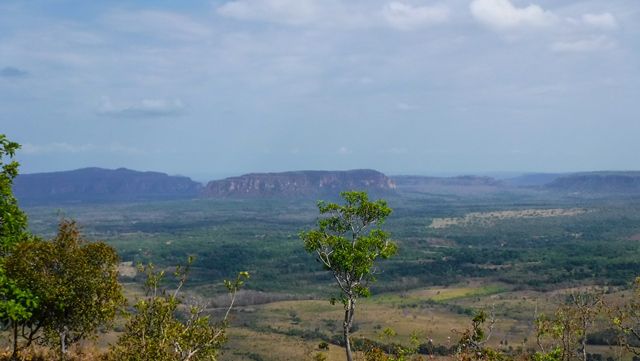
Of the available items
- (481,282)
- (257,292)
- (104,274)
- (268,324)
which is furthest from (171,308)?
(481,282)

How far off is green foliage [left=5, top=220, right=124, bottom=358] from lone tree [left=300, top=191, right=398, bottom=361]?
334 inches

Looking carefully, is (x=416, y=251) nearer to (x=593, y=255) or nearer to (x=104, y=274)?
(x=593, y=255)

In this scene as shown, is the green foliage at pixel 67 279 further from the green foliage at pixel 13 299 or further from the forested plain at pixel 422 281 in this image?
the forested plain at pixel 422 281

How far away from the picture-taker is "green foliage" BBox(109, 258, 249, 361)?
1482cm

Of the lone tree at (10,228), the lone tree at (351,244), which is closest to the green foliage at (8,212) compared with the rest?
the lone tree at (10,228)

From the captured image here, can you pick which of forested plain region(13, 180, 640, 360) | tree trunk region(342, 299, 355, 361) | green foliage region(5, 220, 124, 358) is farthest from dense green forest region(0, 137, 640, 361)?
tree trunk region(342, 299, 355, 361)

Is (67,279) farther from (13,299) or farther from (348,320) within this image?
(348,320)

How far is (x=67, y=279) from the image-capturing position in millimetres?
18734

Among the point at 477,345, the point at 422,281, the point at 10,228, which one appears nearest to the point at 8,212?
the point at 10,228

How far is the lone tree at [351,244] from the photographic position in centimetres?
2403

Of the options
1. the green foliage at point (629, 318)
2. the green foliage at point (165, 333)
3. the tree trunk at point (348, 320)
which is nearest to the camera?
the green foliage at point (165, 333)

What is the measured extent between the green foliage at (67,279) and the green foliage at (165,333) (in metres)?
2.88

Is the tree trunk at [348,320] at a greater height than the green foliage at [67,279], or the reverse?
the green foliage at [67,279]

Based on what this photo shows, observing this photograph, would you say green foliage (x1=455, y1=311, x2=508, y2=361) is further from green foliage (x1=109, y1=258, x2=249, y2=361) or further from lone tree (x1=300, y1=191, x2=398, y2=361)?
green foliage (x1=109, y1=258, x2=249, y2=361)
